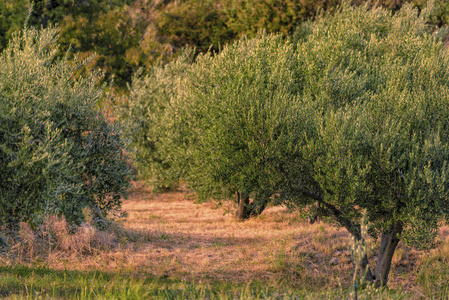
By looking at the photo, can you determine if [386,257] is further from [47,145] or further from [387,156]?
[47,145]

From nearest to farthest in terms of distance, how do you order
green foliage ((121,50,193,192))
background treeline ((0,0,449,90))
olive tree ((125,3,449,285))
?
olive tree ((125,3,449,285))
green foliage ((121,50,193,192))
background treeline ((0,0,449,90))

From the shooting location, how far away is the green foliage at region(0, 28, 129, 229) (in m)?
11.6

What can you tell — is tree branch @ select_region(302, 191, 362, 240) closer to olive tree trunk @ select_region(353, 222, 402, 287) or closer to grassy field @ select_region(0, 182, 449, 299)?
olive tree trunk @ select_region(353, 222, 402, 287)

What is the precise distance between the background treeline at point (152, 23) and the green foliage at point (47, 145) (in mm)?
25767

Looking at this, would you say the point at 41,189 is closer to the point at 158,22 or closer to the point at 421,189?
the point at 421,189

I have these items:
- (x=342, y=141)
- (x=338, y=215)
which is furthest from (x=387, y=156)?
(x=338, y=215)

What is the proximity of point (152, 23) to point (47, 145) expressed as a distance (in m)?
36.0

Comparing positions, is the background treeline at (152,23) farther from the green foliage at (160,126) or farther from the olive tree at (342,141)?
the olive tree at (342,141)

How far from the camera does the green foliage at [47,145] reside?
37.9 feet

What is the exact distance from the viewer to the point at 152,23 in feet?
148

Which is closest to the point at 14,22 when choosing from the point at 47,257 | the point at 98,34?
the point at 98,34

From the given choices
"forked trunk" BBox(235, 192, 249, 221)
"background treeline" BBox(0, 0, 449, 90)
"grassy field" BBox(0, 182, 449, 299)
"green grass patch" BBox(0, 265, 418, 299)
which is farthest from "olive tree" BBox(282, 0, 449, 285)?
"background treeline" BBox(0, 0, 449, 90)

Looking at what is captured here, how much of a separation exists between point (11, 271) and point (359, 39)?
64.0ft

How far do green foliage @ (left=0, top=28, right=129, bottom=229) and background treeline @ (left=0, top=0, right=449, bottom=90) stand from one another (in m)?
25.8
